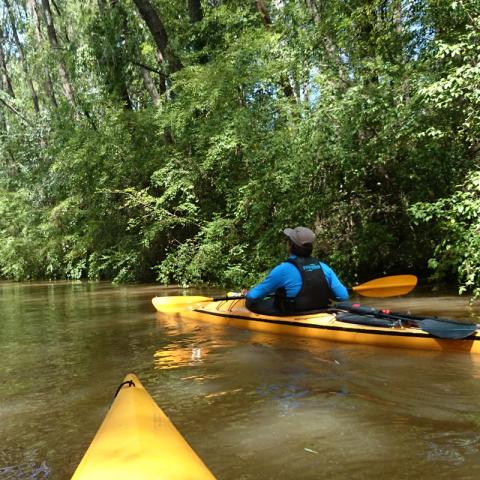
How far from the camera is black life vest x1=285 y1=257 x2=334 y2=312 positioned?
6113mm

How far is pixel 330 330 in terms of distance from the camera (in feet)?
19.9

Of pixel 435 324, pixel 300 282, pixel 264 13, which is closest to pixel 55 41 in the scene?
pixel 264 13

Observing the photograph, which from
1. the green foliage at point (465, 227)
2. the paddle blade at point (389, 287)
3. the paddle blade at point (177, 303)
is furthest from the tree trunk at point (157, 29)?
the paddle blade at point (389, 287)

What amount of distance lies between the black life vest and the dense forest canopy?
257 cm

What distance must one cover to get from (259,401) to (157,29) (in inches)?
524

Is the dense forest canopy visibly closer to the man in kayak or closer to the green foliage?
the green foliage

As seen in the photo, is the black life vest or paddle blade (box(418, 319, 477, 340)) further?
the black life vest

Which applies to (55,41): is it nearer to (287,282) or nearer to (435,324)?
(287,282)

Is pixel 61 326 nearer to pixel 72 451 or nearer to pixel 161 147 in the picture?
pixel 72 451

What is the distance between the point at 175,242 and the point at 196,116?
353cm

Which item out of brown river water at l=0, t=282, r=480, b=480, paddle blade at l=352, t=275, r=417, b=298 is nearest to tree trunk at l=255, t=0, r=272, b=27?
paddle blade at l=352, t=275, r=417, b=298

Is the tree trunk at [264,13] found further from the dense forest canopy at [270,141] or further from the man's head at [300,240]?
the man's head at [300,240]

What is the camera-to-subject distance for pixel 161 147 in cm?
1570

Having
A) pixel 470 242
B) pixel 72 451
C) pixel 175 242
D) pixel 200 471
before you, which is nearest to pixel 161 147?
pixel 175 242
